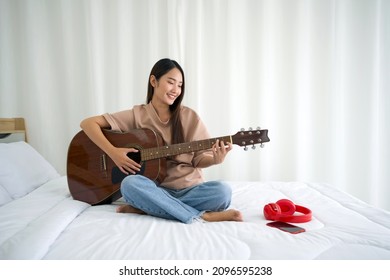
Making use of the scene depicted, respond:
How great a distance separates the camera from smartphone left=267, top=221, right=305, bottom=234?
81cm

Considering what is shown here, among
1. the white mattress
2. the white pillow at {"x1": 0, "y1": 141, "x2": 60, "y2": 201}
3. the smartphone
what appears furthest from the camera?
the white pillow at {"x1": 0, "y1": 141, "x2": 60, "y2": 201}

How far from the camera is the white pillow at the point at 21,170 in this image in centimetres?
116

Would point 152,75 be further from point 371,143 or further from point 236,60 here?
point 371,143

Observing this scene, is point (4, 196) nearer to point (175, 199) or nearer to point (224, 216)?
point (175, 199)

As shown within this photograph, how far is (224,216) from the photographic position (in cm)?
94

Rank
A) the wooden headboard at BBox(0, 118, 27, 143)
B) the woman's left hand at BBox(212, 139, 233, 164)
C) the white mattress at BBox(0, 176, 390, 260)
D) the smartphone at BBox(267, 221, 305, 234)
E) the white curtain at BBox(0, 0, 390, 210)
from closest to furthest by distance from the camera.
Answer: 1. the white mattress at BBox(0, 176, 390, 260)
2. the smartphone at BBox(267, 221, 305, 234)
3. the woman's left hand at BBox(212, 139, 233, 164)
4. the wooden headboard at BBox(0, 118, 27, 143)
5. the white curtain at BBox(0, 0, 390, 210)

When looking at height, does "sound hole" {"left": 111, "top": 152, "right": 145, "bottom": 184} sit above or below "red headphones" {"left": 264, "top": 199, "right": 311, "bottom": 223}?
above

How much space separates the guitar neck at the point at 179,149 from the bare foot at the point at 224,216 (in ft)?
0.89

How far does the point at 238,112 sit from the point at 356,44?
983 mm

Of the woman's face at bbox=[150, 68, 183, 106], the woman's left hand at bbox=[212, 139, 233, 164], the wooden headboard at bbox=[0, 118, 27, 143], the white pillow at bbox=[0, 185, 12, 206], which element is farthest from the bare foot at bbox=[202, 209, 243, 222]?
the wooden headboard at bbox=[0, 118, 27, 143]

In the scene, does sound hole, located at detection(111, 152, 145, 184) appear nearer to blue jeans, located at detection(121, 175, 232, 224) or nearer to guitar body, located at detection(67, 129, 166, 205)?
guitar body, located at detection(67, 129, 166, 205)

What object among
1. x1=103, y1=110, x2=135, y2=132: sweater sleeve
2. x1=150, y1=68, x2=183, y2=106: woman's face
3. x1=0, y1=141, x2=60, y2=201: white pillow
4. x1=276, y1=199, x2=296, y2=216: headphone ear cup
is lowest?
x1=276, y1=199, x2=296, y2=216: headphone ear cup

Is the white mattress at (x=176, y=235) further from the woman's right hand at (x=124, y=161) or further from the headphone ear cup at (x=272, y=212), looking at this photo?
the woman's right hand at (x=124, y=161)

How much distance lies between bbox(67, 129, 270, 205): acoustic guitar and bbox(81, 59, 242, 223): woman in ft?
0.12
